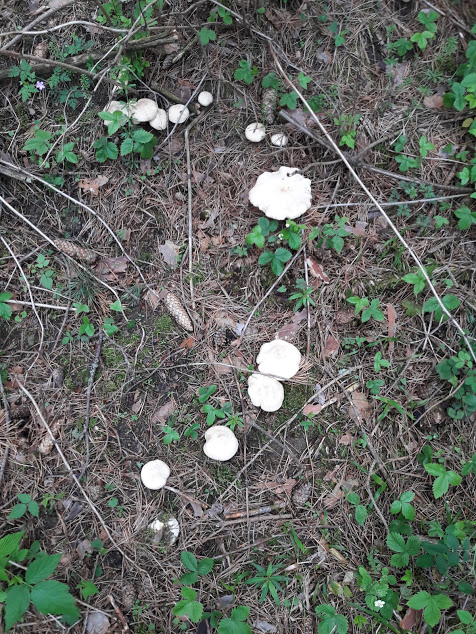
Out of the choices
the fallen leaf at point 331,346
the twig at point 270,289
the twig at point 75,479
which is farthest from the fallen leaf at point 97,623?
the fallen leaf at point 331,346

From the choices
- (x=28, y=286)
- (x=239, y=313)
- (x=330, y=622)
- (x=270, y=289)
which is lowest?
(x=330, y=622)

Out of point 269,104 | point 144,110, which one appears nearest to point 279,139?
point 269,104

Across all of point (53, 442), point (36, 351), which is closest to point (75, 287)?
point (36, 351)

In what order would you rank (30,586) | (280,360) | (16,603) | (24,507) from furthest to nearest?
1. (280,360)
2. (24,507)
3. (30,586)
4. (16,603)

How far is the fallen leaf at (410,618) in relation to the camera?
2748 millimetres

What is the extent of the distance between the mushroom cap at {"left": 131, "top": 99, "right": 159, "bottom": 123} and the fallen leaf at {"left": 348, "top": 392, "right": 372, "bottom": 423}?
243cm

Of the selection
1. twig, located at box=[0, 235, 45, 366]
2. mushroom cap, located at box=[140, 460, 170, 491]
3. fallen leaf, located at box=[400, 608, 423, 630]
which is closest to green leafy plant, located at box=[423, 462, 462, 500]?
fallen leaf, located at box=[400, 608, 423, 630]

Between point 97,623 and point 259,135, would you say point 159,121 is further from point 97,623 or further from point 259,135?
point 97,623

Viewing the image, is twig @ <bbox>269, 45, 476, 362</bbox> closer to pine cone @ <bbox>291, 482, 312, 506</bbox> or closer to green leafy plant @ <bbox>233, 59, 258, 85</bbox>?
green leafy plant @ <bbox>233, 59, 258, 85</bbox>

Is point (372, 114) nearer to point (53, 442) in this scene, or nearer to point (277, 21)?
point (277, 21)

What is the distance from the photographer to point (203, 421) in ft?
9.81

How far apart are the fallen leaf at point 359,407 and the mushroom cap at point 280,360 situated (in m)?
0.46

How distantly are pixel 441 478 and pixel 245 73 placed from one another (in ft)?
10.2

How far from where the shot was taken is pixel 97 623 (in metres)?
2.77
